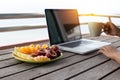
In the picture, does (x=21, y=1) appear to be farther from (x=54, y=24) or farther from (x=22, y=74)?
(x=22, y=74)

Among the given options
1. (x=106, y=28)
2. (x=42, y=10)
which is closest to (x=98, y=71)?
(x=106, y=28)

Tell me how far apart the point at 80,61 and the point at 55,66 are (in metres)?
0.17

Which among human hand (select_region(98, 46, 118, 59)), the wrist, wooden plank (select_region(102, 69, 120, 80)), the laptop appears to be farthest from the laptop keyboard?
wooden plank (select_region(102, 69, 120, 80))

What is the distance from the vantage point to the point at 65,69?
998 mm

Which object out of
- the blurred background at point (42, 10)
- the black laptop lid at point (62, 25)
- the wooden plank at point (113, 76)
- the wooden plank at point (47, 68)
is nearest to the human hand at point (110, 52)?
the wooden plank at point (47, 68)

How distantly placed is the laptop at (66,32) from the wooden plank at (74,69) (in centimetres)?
13

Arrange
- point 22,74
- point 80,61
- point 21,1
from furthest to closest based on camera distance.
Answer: point 21,1 < point 80,61 < point 22,74

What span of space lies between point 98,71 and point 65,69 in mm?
156

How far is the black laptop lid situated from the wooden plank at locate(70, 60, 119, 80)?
1.41 ft

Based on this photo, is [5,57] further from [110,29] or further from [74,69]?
[110,29]

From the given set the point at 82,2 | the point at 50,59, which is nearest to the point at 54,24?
the point at 50,59

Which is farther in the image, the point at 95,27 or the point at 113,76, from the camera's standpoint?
the point at 95,27

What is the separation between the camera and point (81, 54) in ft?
4.27

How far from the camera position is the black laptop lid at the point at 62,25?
1.39 m
